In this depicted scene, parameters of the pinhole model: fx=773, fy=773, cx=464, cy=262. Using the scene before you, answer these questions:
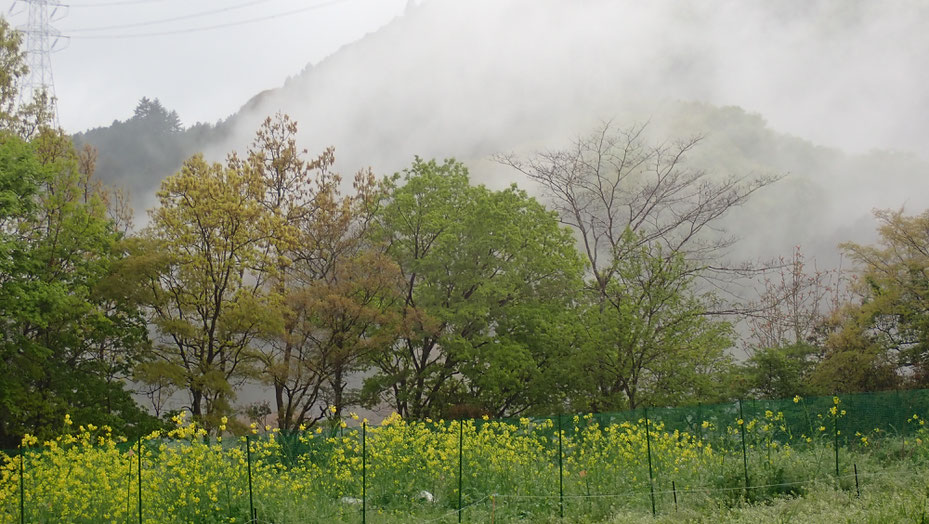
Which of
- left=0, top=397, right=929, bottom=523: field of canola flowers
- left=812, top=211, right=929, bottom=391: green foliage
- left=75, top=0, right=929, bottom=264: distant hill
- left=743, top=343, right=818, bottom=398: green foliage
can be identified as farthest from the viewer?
left=75, top=0, right=929, bottom=264: distant hill

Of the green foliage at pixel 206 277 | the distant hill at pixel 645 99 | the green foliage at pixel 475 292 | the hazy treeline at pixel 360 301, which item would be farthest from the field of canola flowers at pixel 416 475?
the distant hill at pixel 645 99

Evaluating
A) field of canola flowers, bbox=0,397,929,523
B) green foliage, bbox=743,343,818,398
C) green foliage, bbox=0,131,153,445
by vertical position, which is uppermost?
green foliage, bbox=0,131,153,445

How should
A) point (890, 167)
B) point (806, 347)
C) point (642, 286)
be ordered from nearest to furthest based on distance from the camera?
point (642, 286), point (806, 347), point (890, 167)

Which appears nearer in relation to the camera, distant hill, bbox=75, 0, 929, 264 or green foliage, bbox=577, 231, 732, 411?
green foliage, bbox=577, 231, 732, 411

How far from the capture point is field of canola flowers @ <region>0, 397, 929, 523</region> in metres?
9.55

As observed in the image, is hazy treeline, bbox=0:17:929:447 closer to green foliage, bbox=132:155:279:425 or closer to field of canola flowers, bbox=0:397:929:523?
green foliage, bbox=132:155:279:425

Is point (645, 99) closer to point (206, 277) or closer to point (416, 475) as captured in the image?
point (206, 277)

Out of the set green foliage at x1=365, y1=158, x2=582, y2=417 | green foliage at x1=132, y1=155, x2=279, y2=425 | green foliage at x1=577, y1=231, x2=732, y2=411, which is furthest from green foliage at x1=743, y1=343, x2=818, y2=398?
green foliage at x1=132, y1=155, x2=279, y2=425

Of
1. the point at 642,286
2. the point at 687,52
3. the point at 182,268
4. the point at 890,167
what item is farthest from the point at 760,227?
the point at 182,268

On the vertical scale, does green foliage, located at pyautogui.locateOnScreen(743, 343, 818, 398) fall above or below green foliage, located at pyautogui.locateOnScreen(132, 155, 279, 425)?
below

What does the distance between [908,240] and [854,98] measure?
58.9 m

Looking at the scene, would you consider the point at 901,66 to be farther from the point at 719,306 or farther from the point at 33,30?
the point at 33,30

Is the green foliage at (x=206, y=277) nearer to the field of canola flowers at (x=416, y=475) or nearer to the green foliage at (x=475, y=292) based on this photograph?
the green foliage at (x=475, y=292)

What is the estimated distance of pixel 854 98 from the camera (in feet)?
262
